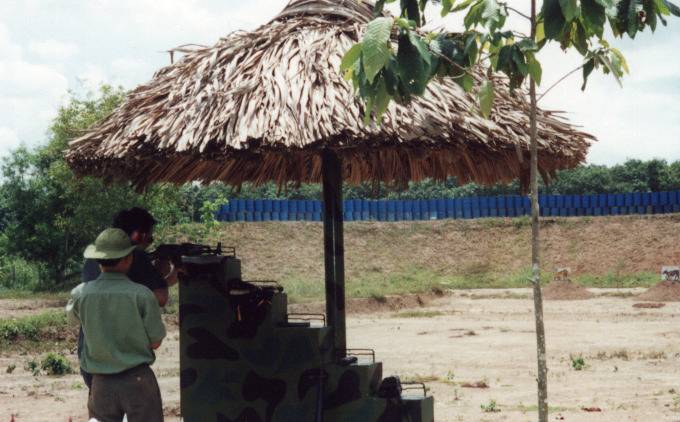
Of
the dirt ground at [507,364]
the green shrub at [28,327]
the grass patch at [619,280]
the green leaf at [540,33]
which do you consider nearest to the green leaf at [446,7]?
the green leaf at [540,33]

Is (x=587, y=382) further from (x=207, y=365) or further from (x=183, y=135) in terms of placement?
(x=183, y=135)

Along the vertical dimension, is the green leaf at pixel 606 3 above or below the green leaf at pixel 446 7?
below

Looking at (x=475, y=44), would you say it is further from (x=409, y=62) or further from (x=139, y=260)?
(x=139, y=260)

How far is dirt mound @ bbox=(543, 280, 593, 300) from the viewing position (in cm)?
2720

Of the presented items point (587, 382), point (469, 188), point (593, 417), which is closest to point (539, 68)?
point (593, 417)

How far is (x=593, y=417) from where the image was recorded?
8211 millimetres

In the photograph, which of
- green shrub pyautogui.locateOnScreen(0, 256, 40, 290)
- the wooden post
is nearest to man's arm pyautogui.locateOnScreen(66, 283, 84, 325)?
the wooden post

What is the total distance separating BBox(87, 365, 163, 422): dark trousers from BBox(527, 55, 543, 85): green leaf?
88.1 inches

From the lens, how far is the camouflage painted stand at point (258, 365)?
16.9 ft

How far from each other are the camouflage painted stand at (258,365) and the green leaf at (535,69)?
211 cm

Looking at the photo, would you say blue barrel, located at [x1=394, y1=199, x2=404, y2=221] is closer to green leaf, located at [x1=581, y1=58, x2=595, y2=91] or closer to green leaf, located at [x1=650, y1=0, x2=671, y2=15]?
green leaf, located at [x1=581, y1=58, x2=595, y2=91]

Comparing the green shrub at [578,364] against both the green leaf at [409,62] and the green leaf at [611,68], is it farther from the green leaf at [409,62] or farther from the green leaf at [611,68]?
the green leaf at [409,62]

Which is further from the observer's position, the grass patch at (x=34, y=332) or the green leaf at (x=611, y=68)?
the grass patch at (x=34, y=332)

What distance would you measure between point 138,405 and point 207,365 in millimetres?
1685
